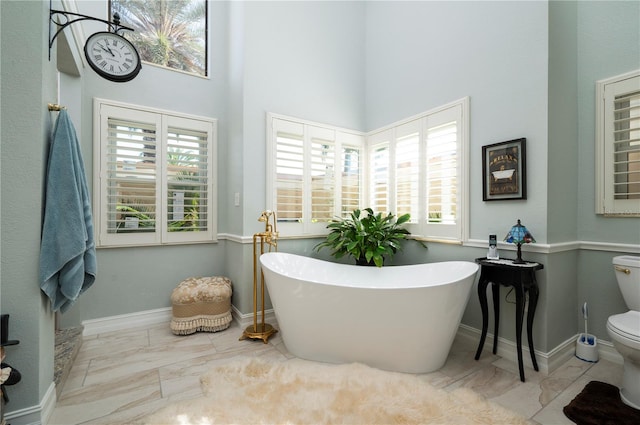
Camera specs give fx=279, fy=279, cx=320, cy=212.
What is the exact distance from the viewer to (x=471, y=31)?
2527 mm

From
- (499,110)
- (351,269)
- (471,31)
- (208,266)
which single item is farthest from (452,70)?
(208,266)

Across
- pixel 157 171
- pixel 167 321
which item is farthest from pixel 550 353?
pixel 157 171

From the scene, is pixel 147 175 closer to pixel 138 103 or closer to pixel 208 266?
pixel 138 103

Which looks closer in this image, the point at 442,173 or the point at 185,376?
the point at 185,376

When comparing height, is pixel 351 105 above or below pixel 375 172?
above

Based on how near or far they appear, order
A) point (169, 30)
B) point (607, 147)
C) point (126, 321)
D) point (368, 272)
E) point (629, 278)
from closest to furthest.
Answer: point (629, 278), point (607, 147), point (368, 272), point (126, 321), point (169, 30)

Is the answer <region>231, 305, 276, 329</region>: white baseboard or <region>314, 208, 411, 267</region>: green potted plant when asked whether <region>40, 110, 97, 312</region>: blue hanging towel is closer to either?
<region>231, 305, 276, 329</region>: white baseboard

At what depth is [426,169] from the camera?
9.37 ft

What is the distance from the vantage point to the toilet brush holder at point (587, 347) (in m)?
2.13

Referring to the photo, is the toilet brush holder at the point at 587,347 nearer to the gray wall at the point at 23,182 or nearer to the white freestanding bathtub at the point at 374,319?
the white freestanding bathtub at the point at 374,319

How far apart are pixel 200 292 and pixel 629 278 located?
3.38 metres

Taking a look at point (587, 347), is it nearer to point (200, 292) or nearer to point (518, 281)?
point (518, 281)

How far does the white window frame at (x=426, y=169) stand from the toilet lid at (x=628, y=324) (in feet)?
3.40

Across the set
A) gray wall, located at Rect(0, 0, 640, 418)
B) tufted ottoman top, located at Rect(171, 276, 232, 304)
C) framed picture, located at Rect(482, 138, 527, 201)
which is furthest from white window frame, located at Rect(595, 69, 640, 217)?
tufted ottoman top, located at Rect(171, 276, 232, 304)
